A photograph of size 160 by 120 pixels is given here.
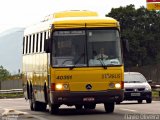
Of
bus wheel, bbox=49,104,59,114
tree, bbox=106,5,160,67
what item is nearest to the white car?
bus wheel, bbox=49,104,59,114

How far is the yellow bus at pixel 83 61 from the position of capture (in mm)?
21547

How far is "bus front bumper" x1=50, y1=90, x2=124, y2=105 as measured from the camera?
21531mm

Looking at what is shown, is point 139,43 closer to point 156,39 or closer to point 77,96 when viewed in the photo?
point 156,39

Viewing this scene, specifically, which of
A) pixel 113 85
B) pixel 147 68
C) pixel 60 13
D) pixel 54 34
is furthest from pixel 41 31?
pixel 147 68

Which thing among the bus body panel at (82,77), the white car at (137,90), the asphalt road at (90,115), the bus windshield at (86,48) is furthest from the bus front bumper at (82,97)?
the white car at (137,90)

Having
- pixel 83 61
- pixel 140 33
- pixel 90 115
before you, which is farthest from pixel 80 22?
Answer: pixel 140 33

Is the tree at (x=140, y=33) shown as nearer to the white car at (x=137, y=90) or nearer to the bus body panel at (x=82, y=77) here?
the white car at (x=137, y=90)

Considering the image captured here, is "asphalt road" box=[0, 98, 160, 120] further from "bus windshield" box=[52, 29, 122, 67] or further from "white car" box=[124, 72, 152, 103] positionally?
"white car" box=[124, 72, 152, 103]

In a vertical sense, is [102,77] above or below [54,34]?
below

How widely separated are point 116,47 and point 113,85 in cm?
123

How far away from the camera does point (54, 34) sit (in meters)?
22.0

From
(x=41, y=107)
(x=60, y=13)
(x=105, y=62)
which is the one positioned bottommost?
(x=41, y=107)

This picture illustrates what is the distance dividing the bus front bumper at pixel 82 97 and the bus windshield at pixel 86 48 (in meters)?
0.88

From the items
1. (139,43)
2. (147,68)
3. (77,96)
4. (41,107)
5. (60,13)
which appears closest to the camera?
(77,96)
